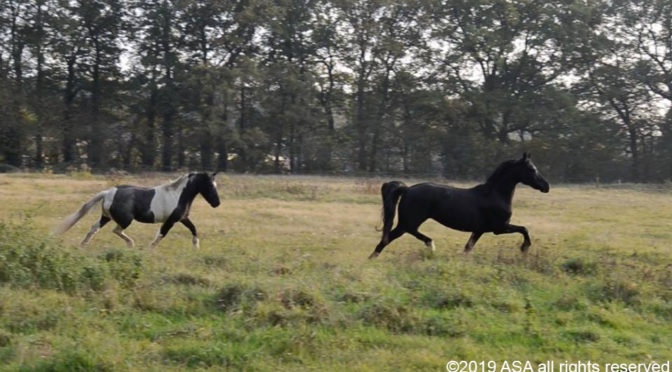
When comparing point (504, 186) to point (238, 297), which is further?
point (504, 186)

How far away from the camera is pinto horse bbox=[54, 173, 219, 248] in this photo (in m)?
11.9

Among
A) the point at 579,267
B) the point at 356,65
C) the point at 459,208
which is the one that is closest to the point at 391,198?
the point at 459,208

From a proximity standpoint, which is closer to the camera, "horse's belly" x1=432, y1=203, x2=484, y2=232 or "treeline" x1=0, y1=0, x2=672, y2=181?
"horse's belly" x1=432, y1=203, x2=484, y2=232

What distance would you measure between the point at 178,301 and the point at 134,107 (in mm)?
36641

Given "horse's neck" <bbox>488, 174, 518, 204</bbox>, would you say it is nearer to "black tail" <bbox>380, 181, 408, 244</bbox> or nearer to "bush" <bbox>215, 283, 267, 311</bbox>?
"black tail" <bbox>380, 181, 408, 244</bbox>

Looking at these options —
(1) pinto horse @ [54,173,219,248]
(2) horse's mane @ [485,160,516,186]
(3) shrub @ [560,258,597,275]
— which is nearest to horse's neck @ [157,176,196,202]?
(1) pinto horse @ [54,173,219,248]

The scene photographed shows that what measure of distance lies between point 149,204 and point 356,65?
111 ft

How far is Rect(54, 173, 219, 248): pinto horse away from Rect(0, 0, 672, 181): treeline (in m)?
28.2

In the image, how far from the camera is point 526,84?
43031 mm

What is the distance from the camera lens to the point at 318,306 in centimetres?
719

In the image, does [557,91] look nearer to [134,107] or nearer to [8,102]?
[134,107]

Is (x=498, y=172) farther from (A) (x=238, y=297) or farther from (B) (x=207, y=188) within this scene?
(A) (x=238, y=297)

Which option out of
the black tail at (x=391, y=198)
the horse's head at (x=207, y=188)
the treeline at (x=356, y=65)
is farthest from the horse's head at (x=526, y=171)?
the treeline at (x=356, y=65)

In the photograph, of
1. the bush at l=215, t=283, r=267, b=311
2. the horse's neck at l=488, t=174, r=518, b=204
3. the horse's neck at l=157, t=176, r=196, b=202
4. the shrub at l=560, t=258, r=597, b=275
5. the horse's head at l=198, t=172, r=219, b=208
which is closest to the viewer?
the bush at l=215, t=283, r=267, b=311
